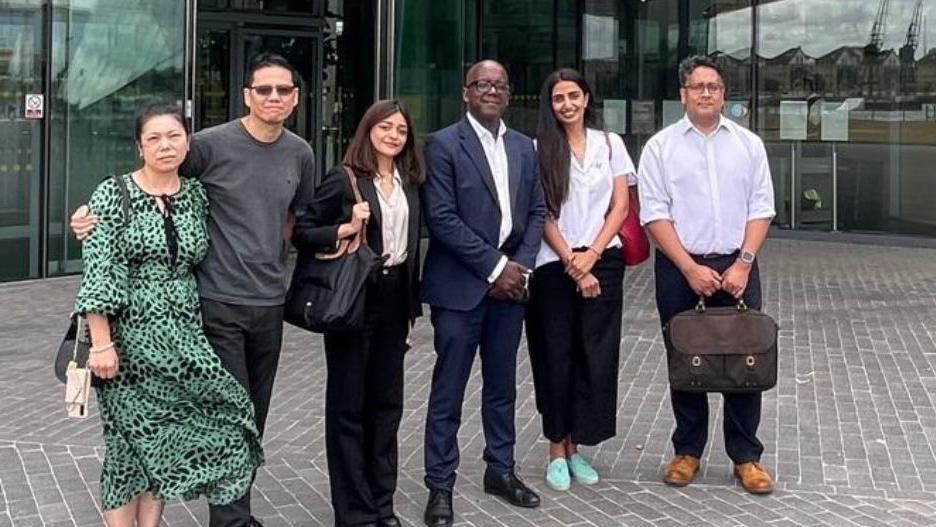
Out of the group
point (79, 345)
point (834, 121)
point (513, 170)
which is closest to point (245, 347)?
point (79, 345)

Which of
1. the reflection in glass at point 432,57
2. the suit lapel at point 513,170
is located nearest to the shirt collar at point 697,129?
the suit lapel at point 513,170

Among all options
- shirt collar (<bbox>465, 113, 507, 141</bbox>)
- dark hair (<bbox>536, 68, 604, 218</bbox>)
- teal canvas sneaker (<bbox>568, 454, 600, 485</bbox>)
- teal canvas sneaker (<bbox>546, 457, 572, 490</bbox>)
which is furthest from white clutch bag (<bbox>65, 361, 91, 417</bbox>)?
teal canvas sneaker (<bbox>568, 454, 600, 485</bbox>)

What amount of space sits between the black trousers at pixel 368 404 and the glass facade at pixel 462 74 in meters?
8.62

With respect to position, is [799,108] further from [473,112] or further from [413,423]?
[473,112]

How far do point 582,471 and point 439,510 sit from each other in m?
0.90

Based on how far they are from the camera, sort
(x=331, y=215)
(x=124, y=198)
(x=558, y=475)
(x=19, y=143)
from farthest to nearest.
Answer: (x=19, y=143)
(x=558, y=475)
(x=331, y=215)
(x=124, y=198)

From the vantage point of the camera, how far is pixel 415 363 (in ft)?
27.4

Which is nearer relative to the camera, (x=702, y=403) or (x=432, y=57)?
(x=702, y=403)

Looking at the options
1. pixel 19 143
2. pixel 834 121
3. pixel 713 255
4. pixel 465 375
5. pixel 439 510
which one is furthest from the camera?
pixel 834 121

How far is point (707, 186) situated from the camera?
5223 millimetres

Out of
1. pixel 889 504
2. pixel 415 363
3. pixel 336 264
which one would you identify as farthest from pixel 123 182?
pixel 415 363

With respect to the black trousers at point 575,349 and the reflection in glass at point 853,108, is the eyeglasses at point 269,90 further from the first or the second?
the reflection in glass at point 853,108

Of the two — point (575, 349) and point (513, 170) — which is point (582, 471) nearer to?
point (575, 349)

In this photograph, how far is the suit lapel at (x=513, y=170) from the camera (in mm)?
4945
